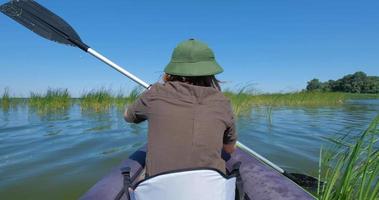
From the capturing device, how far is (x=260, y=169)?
2.86 m

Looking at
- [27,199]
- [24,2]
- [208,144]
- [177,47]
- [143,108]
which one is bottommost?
[27,199]

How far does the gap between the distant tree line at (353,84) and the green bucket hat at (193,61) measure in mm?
54594

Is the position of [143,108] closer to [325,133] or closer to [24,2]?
[24,2]

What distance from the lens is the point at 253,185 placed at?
2.62m

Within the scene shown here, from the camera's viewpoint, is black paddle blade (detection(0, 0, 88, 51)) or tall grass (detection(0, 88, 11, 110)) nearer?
black paddle blade (detection(0, 0, 88, 51))

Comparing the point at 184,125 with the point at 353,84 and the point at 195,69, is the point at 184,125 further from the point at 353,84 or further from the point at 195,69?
the point at 353,84

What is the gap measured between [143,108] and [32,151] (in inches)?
188

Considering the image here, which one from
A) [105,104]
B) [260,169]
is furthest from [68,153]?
[105,104]

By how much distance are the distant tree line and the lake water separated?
160 feet

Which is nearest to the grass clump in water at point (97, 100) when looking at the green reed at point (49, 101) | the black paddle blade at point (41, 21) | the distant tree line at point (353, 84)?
the green reed at point (49, 101)

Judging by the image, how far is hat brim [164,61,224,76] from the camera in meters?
2.06

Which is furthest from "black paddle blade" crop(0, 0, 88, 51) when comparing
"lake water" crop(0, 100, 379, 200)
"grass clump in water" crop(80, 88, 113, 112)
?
"grass clump in water" crop(80, 88, 113, 112)

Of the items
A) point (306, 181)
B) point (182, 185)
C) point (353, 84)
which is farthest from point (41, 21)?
point (353, 84)

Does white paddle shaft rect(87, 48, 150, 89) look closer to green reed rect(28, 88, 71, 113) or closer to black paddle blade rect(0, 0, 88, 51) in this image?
black paddle blade rect(0, 0, 88, 51)
